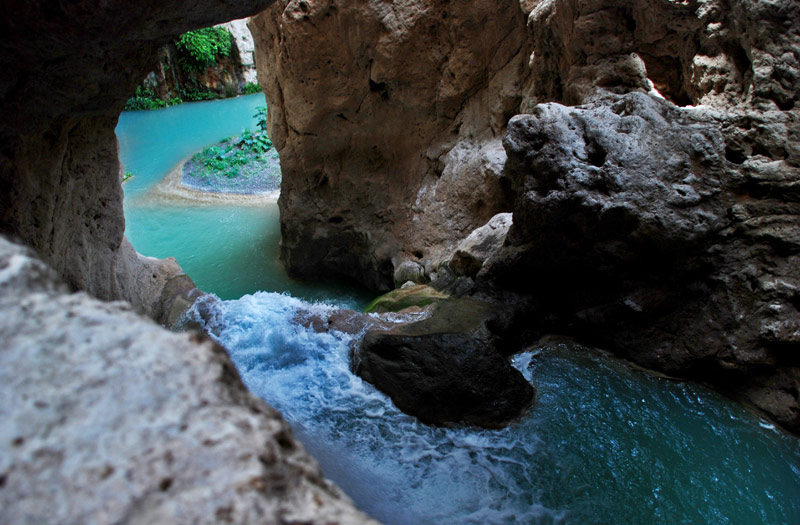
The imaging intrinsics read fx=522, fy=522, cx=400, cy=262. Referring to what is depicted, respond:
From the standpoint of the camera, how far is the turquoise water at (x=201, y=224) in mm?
9281

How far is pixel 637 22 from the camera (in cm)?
464

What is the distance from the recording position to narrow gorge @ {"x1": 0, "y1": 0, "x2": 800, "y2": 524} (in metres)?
1.06

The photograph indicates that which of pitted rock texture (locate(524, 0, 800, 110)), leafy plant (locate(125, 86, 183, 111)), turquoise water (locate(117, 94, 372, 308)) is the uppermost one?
pitted rock texture (locate(524, 0, 800, 110))

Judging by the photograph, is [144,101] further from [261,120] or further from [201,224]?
[201,224]

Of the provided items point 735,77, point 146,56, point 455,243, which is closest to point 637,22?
point 735,77

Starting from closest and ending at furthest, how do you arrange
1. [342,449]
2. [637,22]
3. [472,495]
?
[472,495] → [342,449] → [637,22]

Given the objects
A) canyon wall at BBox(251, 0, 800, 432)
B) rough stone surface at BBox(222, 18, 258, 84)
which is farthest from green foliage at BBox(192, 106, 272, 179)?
canyon wall at BBox(251, 0, 800, 432)

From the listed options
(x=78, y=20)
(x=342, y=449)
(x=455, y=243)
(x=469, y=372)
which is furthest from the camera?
(x=455, y=243)

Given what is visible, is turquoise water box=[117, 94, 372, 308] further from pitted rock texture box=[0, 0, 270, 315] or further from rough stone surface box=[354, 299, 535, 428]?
pitted rock texture box=[0, 0, 270, 315]

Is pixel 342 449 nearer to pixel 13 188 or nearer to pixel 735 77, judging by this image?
pixel 13 188

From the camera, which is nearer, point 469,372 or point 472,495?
point 472,495

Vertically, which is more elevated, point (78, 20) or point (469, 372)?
point (78, 20)

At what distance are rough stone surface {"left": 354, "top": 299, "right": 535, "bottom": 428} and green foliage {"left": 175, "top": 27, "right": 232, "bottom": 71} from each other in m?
17.9

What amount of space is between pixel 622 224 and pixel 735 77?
1.47m
